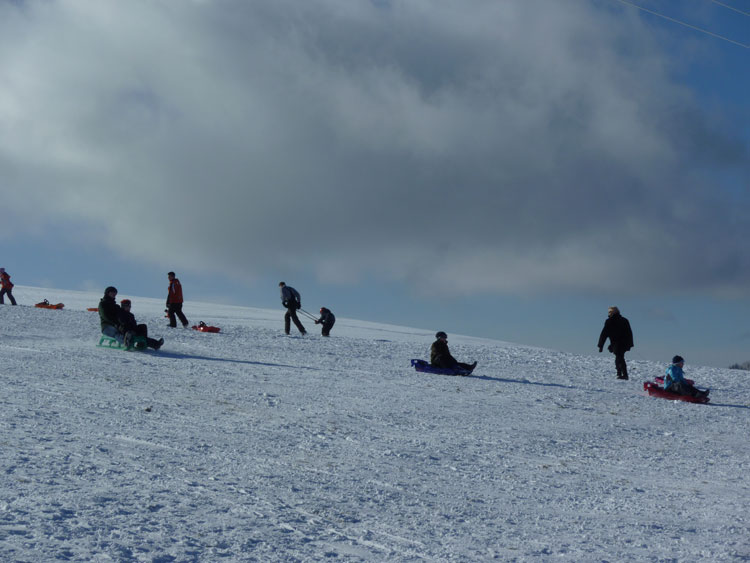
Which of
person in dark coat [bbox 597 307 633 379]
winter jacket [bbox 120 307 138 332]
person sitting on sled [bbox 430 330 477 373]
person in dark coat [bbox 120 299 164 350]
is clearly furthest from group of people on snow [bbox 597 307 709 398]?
winter jacket [bbox 120 307 138 332]

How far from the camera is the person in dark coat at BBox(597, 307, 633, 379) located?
64.4ft

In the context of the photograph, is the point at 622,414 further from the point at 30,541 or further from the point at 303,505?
the point at 30,541

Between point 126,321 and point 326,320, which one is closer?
point 126,321

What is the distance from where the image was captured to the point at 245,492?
645 cm

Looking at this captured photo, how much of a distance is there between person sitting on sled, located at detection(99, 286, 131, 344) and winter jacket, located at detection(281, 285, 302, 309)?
769 cm

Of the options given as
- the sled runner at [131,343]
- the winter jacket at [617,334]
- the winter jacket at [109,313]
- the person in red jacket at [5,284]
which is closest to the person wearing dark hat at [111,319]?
the winter jacket at [109,313]

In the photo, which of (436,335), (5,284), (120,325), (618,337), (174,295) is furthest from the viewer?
(5,284)

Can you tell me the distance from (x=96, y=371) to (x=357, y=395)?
4.68 metres

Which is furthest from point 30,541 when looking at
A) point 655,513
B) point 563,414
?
point 563,414

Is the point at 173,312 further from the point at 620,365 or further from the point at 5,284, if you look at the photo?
the point at 620,365

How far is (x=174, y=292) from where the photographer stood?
77.0 ft

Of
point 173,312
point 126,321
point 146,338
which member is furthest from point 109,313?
point 173,312

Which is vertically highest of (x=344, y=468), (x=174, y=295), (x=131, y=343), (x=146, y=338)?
(x=174, y=295)

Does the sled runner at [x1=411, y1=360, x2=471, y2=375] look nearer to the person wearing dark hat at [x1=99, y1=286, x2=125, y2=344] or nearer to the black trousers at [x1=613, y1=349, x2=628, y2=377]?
the black trousers at [x1=613, y1=349, x2=628, y2=377]
